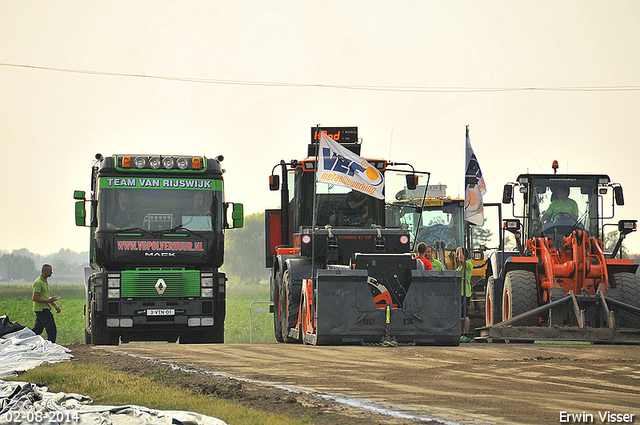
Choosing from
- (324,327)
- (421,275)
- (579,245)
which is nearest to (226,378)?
(324,327)

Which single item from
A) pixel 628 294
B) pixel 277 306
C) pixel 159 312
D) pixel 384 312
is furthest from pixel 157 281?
pixel 628 294

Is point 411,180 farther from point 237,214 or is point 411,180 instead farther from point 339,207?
point 237,214

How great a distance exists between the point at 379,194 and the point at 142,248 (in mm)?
4491

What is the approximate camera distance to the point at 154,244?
1639cm

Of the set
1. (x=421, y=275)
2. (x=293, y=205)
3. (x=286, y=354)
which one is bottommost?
(x=286, y=354)

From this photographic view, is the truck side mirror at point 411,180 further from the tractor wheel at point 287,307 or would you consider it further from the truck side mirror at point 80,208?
the truck side mirror at point 80,208

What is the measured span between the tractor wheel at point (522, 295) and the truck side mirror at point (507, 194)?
1.59 m

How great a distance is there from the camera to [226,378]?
10.0 m

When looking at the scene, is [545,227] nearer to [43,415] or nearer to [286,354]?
[286,354]

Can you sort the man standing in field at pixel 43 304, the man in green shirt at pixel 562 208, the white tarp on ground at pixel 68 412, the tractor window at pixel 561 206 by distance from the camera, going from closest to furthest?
the white tarp on ground at pixel 68 412, the man standing in field at pixel 43 304, the tractor window at pixel 561 206, the man in green shirt at pixel 562 208

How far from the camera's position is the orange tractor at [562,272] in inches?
624

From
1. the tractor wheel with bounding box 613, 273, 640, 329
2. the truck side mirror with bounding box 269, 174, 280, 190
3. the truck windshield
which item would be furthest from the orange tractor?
the truck windshield

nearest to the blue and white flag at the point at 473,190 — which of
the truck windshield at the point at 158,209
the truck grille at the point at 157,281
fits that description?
the truck windshield at the point at 158,209

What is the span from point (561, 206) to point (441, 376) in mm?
9058
